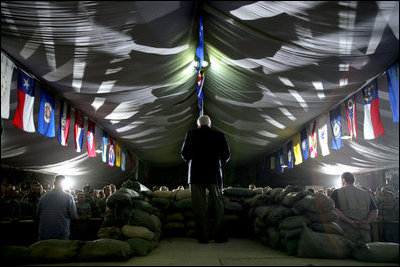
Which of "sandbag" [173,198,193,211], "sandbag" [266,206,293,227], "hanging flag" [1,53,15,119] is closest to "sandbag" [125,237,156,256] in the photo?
"sandbag" [173,198,193,211]

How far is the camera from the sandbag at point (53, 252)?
2654 millimetres

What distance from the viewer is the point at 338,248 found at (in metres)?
2.85

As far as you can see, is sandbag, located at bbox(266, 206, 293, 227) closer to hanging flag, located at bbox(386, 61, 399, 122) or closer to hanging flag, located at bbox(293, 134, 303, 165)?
hanging flag, located at bbox(386, 61, 399, 122)

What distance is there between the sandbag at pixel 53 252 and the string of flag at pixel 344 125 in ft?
15.9

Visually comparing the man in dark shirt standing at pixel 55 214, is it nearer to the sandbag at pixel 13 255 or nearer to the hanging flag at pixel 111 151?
the sandbag at pixel 13 255

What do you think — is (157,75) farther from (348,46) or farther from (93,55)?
(348,46)

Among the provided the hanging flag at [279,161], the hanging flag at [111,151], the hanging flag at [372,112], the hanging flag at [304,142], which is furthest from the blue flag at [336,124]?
the hanging flag at [111,151]

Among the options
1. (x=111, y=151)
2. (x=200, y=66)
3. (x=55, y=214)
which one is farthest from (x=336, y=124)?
(x=111, y=151)

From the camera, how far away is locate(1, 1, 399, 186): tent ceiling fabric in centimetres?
376

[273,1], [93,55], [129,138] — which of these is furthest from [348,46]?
[129,138]

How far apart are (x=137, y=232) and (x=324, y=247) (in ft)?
6.30

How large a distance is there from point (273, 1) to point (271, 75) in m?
2.28

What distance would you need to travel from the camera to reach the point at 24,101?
5348 mm

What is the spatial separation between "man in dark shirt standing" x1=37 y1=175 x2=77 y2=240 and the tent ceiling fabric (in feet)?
7.07
